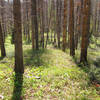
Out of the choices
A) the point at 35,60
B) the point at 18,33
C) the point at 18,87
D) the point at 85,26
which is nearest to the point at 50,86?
the point at 18,87

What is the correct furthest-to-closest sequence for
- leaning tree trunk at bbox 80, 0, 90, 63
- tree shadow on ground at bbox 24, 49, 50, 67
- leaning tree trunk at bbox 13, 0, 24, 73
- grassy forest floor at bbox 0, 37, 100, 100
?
leaning tree trunk at bbox 80, 0, 90, 63
tree shadow on ground at bbox 24, 49, 50, 67
leaning tree trunk at bbox 13, 0, 24, 73
grassy forest floor at bbox 0, 37, 100, 100

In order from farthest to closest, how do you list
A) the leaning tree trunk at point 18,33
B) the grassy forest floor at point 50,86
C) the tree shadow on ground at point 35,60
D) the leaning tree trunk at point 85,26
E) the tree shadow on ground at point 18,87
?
the leaning tree trunk at point 85,26 → the tree shadow on ground at point 35,60 → the leaning tree trunk at point 18,33 → the grassy forest floor at point 50,86 → the tree shadow on ground at point 18,87

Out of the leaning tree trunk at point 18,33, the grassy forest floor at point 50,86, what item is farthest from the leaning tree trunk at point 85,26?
the leaning tree trunk at point 18,33

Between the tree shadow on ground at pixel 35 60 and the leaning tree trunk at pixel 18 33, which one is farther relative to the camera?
the tree shadow on ground at pixel 35 60

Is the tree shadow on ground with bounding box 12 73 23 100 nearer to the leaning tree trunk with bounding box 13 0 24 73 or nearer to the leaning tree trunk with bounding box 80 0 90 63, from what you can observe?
the leaning tree trunk with bounding box 13 0 24 73

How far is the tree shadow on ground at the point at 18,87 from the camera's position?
421 centimetres

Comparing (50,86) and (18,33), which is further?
(18,33)

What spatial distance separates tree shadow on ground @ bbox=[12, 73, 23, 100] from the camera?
4209 millimetres

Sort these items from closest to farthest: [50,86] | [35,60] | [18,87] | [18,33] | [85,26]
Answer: [18,87]
[50,86]
[18,33]
[85,26]
[35,60]

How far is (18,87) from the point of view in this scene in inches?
188

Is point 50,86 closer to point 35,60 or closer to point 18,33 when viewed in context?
point 18,33

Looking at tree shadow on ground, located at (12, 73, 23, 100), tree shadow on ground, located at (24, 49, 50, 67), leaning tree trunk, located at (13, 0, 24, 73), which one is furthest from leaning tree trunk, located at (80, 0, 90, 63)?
tree shadow on ground, located at (12, 73, 23, 100)

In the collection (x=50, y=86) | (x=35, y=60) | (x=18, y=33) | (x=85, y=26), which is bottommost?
(x=50, y=86)

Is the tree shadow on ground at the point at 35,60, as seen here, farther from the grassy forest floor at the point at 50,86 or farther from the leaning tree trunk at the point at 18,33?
the leaning tree trunk at the point at 18,33
